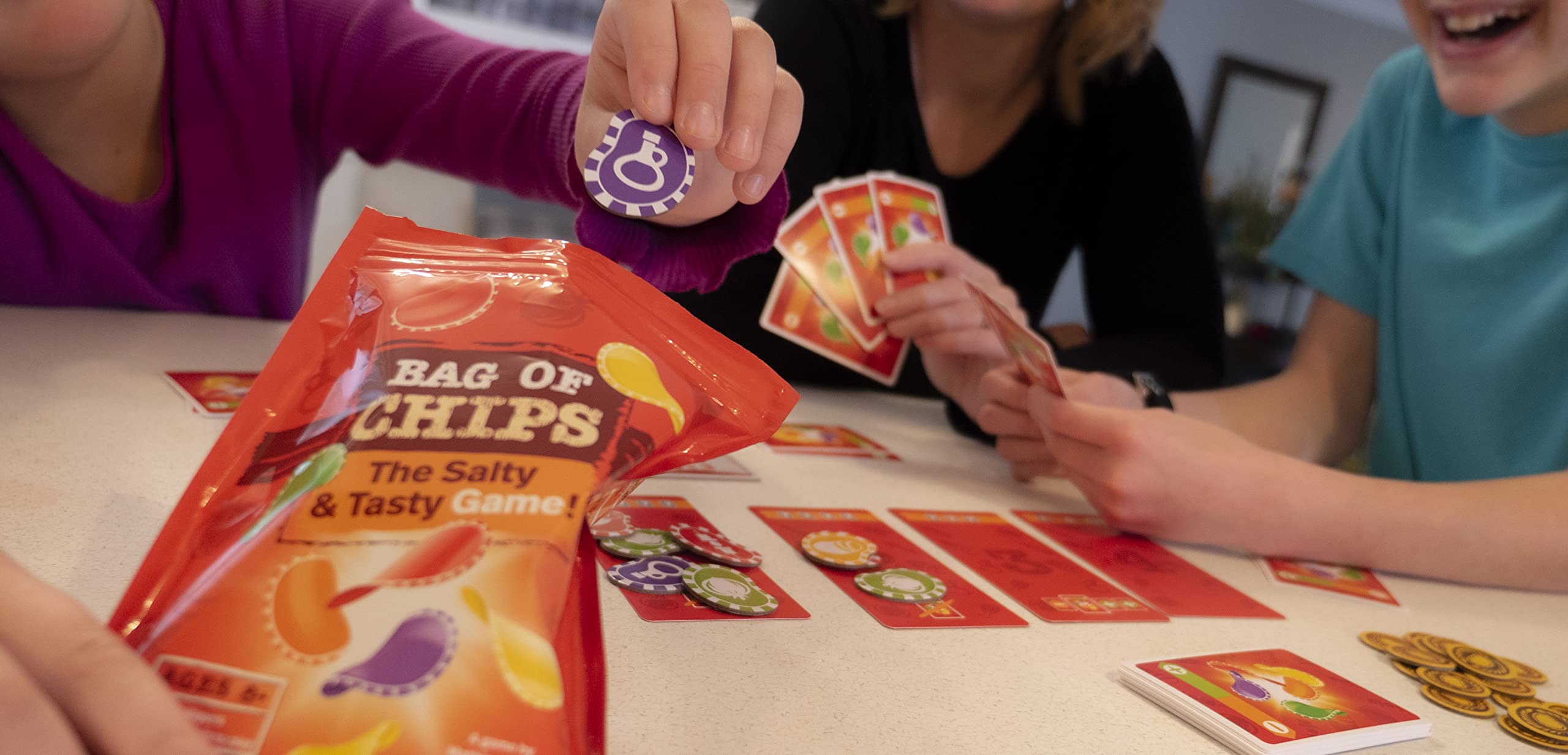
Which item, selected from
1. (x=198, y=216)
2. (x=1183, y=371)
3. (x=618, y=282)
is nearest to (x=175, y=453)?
(x=618, y=282)

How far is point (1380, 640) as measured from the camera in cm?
69

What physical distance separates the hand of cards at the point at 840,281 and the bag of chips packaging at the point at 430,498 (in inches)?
24.6

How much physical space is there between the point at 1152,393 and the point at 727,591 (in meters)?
0.65

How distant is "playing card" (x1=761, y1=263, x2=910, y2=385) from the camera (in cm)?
115

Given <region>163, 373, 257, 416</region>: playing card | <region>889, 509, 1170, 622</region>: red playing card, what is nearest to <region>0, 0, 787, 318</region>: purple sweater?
<region>163, 373, 257, 416</region>: playing card

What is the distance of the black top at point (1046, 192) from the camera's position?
1.22 meters

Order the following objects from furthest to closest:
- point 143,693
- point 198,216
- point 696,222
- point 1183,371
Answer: point 1183,371, point 198,216, point 696,222, point 143,693

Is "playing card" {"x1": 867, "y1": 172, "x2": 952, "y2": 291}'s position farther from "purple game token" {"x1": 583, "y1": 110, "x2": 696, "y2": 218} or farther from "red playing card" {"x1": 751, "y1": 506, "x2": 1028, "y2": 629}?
"purple game token" {"x1": 583, "y1": 110, "x2": 696, "y2": 218}

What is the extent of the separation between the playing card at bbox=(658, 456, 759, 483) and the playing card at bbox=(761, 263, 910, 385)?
350 mm

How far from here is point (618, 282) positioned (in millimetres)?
516

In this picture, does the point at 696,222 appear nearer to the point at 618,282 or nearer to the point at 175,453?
the point at 618,282

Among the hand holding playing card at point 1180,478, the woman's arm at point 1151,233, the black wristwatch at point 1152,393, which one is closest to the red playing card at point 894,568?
the hand holding playing card at point 1180,478

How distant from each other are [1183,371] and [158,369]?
1.12 m

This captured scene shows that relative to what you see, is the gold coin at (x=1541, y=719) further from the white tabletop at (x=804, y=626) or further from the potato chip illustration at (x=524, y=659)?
the potato chip illustration at (x=524, y=659)
